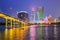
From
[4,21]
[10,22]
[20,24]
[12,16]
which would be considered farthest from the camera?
[20,24]

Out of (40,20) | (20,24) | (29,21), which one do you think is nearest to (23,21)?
(20,24)

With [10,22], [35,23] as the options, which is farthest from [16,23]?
[35,23]

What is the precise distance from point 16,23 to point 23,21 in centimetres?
146

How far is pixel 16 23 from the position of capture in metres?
21.7

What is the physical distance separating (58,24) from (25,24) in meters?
3.39

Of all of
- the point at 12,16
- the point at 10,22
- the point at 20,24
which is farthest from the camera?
the point at 20,24

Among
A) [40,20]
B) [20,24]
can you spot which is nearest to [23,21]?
[20,24]

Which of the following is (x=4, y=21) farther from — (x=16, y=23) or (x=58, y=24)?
(x=58, y=24)

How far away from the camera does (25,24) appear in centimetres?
2105

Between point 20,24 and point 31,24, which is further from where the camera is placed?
point 20,24

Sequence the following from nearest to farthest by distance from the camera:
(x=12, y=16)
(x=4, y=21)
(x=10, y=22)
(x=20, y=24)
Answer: (x=12, y=16) < (x=4, y=21) < (x=10, y=22) < (x=20, y=24)

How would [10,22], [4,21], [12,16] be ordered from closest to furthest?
[12,16] → [4,21] → [10,22]

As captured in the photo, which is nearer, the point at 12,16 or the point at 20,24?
the point at 12,16

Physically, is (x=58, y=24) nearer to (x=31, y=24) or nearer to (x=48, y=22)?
(x=48, y=22)
